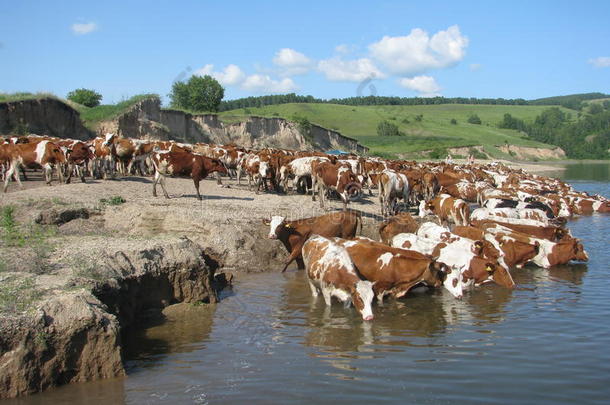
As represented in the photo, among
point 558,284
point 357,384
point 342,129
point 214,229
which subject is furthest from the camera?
point 342,129

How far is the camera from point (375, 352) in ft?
26.5

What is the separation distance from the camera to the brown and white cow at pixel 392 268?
10492 mm

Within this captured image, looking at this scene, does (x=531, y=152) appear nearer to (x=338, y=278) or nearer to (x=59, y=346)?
(x=338, y=278)

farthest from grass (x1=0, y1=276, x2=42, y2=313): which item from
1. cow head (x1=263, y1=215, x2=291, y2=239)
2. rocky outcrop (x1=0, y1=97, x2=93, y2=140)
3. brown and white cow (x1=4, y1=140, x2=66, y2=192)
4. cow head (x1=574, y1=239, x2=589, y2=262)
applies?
rocky outcrop (x1=0, y1=97, x2=93, y2=140)

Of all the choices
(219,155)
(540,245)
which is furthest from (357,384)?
(219,155)

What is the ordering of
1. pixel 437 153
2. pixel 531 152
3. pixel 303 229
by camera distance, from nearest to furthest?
pixel 303 229 < pixel 437 153 < pixel 531 152

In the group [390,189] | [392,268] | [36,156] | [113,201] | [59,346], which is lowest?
[59,346]

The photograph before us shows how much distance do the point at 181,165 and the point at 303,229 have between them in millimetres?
7700

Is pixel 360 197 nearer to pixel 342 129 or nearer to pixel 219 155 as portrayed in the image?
pixel 219 155

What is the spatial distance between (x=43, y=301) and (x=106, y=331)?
89 cm

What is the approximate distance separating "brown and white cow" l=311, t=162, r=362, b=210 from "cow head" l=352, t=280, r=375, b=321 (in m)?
10.5

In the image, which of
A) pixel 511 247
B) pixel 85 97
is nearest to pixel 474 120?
pixel 85 97

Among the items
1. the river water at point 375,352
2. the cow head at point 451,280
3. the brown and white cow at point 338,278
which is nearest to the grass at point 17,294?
the river water at point 375,352

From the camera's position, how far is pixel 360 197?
24.9 metres
